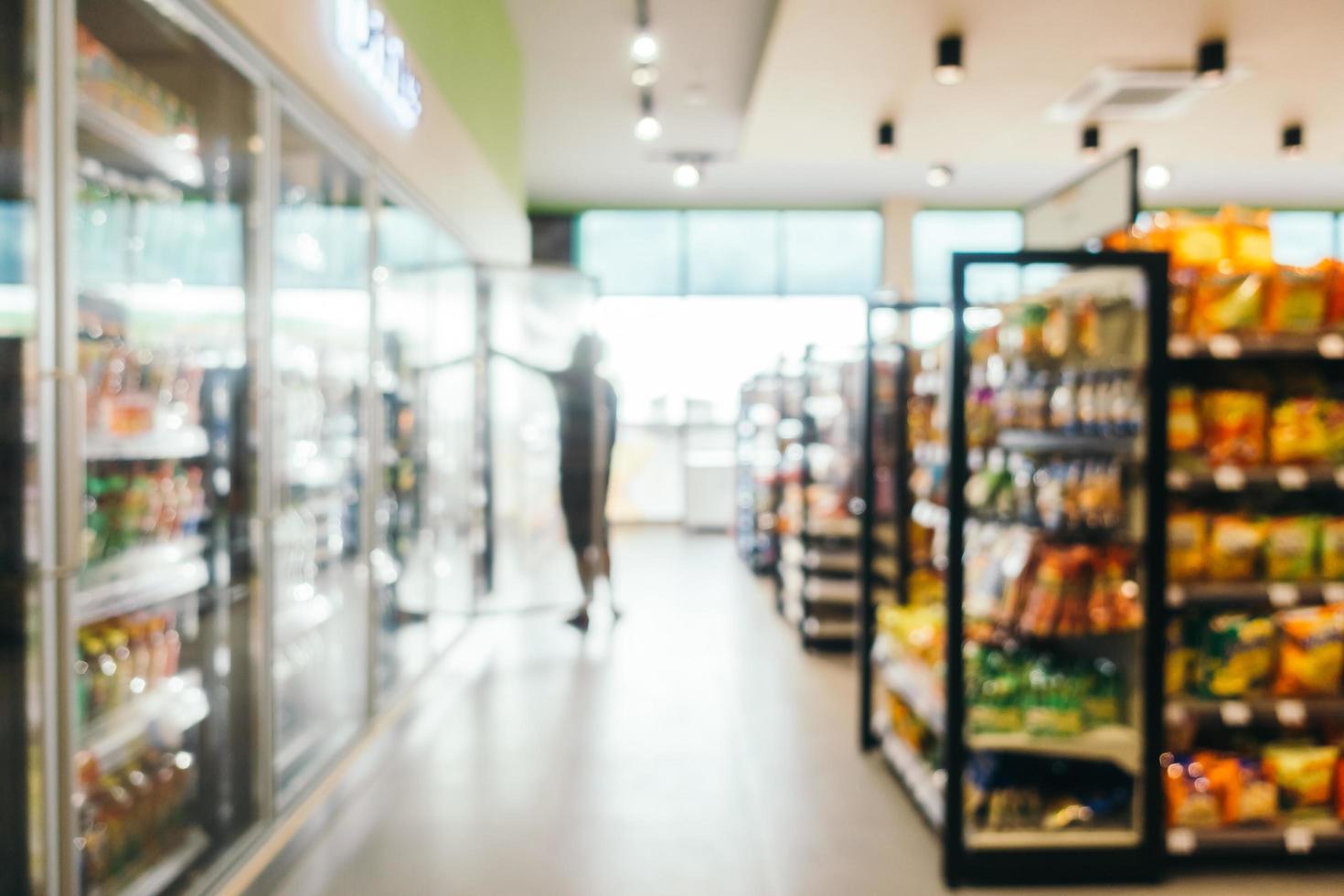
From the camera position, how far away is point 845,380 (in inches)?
287

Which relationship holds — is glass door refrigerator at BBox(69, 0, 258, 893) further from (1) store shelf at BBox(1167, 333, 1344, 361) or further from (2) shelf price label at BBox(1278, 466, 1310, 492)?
(2) shelf price label at BBox(1278, 466, 1310, 492)

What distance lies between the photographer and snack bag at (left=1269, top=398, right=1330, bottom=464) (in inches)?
129

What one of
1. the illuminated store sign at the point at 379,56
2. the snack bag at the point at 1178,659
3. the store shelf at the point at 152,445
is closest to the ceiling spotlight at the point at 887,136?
the illuminated store sign at the point at 379,56

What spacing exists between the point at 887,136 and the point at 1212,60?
2.59m

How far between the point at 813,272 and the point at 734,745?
1007 cm

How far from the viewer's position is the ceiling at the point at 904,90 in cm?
614

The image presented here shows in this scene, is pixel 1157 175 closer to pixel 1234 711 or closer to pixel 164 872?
pixel 1234 711

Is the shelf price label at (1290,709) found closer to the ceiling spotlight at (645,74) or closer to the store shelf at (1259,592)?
the store shelf at (1259,592)

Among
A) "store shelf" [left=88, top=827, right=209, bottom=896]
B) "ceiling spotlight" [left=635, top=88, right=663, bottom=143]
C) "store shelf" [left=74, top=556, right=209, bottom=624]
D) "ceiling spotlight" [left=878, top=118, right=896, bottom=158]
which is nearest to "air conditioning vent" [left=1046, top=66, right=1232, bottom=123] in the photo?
"ceiling spotlight" [left=878, top=118, right=896, bottom=158]

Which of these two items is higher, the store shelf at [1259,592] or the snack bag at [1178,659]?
the store shelf at [1259,592]

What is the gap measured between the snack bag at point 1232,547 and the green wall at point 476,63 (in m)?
3.83

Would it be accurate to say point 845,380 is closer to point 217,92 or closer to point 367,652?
point 367,652

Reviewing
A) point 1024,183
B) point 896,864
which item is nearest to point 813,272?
point 1024,183

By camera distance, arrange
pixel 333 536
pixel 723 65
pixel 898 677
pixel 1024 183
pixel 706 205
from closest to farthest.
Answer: pixel 898 677 → pixel 333 536 → pixel 723 65 → pixel 1024 183 → pixel 706 205
